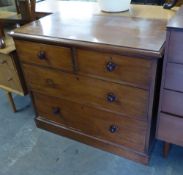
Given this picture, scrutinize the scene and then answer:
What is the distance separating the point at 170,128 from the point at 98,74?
46cm

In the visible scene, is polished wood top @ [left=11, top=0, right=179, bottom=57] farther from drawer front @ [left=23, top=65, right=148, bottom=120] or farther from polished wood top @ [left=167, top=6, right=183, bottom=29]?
drawer front @ [left=23, top=65, right=148, bottom=120]

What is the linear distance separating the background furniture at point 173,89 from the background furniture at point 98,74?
46 mm

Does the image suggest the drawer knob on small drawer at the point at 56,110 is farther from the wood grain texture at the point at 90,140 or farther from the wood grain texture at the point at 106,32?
the wood grain texture at the point at 106,32

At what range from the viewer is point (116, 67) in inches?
43.9

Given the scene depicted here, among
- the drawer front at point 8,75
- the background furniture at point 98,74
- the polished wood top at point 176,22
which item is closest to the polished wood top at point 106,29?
the background furniture at point 98,74

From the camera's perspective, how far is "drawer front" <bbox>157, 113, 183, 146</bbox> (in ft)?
3.78

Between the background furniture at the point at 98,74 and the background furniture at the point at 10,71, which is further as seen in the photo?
the background furniture at the point at 10,71

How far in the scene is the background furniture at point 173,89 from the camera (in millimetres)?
931

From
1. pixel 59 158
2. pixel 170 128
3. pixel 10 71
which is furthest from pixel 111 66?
pixel 10 71

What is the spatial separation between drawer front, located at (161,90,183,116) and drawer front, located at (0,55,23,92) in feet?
3.32

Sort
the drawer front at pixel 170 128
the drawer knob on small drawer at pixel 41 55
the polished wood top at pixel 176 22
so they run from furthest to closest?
1. the drawer knob on small drawer at pixel 41 55
2. the drawer front at pixel 170 128
3. the polished wood top at pixel 176 22

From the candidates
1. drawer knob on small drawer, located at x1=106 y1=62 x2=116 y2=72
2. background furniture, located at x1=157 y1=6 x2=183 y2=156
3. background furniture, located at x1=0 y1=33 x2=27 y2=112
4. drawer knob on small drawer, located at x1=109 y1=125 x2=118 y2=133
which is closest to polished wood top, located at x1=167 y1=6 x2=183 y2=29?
background furniture, located at x1=157 y1=6 x2=183 y2=156

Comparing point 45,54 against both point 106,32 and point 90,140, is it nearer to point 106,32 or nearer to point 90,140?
point 106,32

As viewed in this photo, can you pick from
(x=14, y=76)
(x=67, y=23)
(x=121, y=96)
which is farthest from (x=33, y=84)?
(x=121, y=96)
